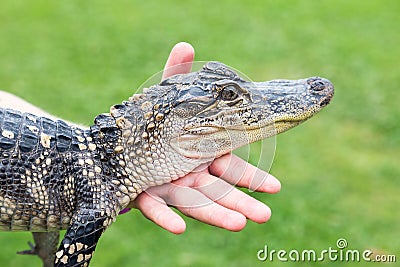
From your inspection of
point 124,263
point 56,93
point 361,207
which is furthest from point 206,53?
point 124,263

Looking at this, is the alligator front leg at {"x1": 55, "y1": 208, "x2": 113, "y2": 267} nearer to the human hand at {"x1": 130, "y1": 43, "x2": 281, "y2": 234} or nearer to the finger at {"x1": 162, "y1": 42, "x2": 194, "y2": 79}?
the human hand at {"x1": 130, "y1": 43, "x2": 281, "y2": 234}

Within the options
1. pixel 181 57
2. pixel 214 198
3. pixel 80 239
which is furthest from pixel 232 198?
pixel 181 57

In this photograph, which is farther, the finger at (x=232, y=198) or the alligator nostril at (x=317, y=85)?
the alligator nostril at (x=317, y=85)

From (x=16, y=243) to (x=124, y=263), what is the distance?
817 millimetres

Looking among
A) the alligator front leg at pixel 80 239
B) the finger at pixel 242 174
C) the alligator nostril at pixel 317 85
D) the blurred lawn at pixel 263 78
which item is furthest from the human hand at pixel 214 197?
the blurred lawn at pixel 263 78

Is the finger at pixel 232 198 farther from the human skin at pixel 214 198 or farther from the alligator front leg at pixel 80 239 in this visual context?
the alligator front leg at pixel 80 239

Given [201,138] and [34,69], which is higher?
[34,69]

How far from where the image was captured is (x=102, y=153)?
228cm

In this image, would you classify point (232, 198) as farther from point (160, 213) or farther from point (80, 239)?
point (80, 239)

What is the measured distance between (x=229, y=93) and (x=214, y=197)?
399 mm

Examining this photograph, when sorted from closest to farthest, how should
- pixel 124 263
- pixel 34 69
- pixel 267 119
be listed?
pixel 267 119 < pixel 124 263 < pixel 34 69

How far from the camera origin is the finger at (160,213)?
2207 millimetres

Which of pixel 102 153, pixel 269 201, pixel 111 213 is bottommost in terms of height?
pixel 111 213

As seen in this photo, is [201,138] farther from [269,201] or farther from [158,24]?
[158,24]
